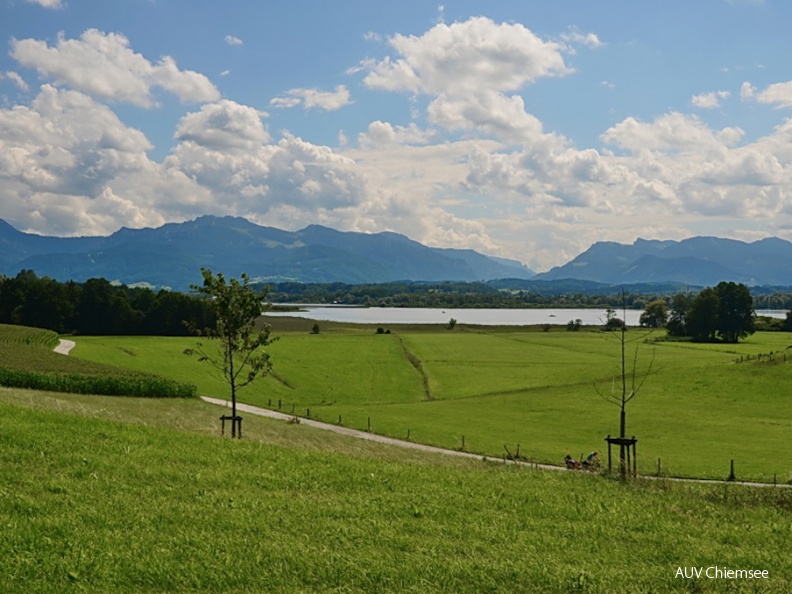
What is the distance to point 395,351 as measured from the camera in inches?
5364

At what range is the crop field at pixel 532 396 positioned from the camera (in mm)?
53781

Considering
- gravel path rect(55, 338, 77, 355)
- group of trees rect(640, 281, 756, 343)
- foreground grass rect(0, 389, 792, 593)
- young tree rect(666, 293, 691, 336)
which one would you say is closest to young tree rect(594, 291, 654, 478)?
foreground grass rect(0, 389, 792, 593)

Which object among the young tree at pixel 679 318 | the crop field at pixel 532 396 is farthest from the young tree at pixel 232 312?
the young tree at pixel 679 318

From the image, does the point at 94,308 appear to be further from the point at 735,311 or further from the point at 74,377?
the point at 735,311

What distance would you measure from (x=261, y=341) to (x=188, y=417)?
10161 mm

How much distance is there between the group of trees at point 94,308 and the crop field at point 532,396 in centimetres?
2067

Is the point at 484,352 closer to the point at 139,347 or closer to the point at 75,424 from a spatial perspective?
the point at 139,347

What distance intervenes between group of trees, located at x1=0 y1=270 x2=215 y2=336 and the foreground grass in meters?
123


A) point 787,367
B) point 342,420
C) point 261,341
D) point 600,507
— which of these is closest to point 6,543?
point 600,507

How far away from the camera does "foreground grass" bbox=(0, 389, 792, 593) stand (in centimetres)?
1156

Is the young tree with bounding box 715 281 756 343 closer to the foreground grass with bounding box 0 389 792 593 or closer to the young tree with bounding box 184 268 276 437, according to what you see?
the young tree with bounding box 184 268 276 437

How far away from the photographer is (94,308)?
14725 centimetres

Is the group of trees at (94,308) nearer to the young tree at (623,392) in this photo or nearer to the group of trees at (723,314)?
the young tree at (623,392)

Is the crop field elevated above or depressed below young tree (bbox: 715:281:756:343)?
below
